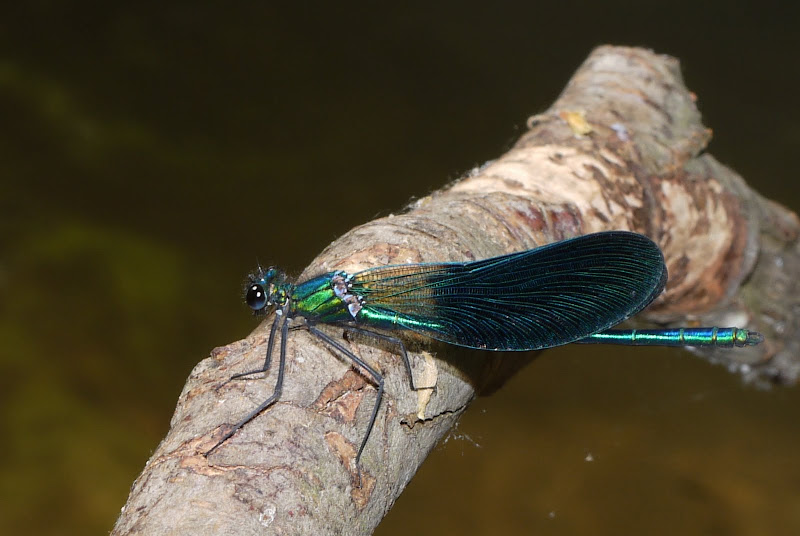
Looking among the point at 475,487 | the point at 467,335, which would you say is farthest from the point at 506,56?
the point at 467,335

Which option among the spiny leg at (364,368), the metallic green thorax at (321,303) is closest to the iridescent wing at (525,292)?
the metallic green thorax at (321,303)

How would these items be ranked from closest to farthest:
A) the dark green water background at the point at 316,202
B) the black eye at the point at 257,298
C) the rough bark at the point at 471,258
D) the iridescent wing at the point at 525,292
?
the rough bark at the point at 471,258 < the iridescent wing at the point at 525,292 < the black eye at the point at 257,298 < the dark green water background at the point at 316,202

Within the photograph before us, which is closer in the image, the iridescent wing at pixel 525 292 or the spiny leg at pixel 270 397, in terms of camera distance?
the spiny leg at pixel 270 397

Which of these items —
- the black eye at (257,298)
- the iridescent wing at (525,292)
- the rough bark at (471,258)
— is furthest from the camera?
the black eye at (257,298)

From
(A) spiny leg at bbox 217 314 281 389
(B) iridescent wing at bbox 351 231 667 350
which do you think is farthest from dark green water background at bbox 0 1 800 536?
(A) spiny leg at bbox 217 314 281 389

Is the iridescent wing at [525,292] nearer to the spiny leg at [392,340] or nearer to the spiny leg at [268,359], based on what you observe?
the spiny leg at [392,340]

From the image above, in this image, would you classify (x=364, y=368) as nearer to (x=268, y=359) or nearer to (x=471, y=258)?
(x=268, y=359)

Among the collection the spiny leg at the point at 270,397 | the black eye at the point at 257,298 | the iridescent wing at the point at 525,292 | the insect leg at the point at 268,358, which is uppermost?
the black eye at the point at 257,298
